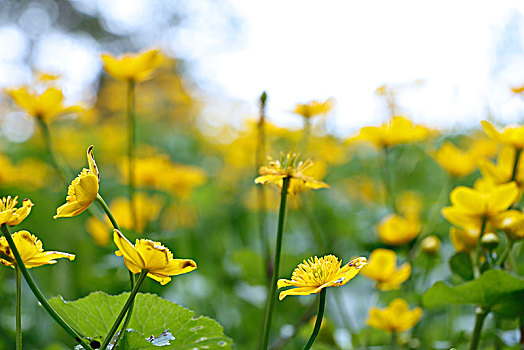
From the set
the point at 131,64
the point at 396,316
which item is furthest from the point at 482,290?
the point at 131,64

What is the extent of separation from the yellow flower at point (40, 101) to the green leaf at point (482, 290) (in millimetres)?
726

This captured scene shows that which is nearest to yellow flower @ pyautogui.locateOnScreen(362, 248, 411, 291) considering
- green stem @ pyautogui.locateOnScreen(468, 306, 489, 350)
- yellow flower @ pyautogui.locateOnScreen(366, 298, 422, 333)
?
yellow flower @ pyautogui.locateOnScreen(366, 298, 422, 333)

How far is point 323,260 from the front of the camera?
47 cm

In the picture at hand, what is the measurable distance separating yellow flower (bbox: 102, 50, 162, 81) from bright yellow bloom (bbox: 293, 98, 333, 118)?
286mm

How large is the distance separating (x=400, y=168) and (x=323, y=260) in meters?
1.38

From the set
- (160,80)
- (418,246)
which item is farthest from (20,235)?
(160,80)

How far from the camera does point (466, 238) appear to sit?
0.69m

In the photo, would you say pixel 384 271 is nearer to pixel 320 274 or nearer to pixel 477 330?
pixel 477 330

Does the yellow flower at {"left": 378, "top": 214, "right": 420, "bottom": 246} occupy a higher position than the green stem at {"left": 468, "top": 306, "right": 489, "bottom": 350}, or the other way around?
the yellow flower at {"left": 378, "top": 214, "right": 420, "bottom": 246}

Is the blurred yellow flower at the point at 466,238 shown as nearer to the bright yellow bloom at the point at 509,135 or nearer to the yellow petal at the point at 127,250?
the bright yellow bloom at the point at 509,135

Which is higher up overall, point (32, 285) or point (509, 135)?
point (509, 135)

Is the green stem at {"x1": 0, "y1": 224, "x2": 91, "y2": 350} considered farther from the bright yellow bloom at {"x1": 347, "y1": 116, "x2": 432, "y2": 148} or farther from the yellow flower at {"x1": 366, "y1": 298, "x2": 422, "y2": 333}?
the bright yellow bloom at {"x1": 347, "y1": 116, "x2": 432, "y2": 148}

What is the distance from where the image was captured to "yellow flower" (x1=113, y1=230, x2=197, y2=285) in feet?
1.36

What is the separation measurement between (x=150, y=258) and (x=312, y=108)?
24.1 inches
